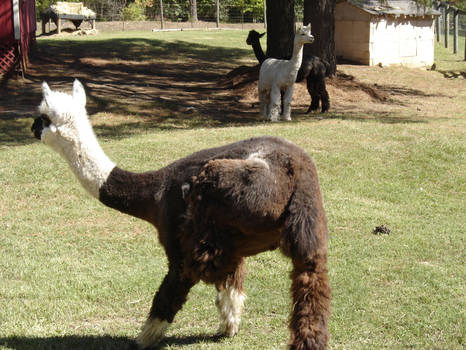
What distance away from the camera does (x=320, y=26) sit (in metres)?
17.7

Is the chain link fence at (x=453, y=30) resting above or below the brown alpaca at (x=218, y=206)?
above

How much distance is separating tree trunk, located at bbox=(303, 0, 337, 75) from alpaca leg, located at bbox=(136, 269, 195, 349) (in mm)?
14187

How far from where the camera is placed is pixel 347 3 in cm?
2355

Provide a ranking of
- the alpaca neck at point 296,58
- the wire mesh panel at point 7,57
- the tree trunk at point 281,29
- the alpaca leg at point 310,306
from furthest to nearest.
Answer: the tree trunk at point 281,29 < the wire mesh panel at point 7,57 < the alpaca neck at point 296,58 < the alpaca leg at point 310,306

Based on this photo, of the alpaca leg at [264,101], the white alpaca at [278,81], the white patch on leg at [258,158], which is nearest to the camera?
the white patch on leg at [258,158]

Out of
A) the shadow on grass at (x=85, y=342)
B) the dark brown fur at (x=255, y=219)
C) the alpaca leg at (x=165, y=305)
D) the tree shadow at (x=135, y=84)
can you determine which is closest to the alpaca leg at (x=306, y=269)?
the dark brown fur at (x=255, y=219)

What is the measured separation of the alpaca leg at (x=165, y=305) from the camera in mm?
4309

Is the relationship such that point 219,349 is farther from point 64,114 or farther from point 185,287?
point 64,114

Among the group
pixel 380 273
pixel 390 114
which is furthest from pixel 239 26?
pixel 380 273

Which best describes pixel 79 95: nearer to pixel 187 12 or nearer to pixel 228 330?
pixel 228 330

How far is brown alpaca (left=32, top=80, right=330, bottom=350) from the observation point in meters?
3.74

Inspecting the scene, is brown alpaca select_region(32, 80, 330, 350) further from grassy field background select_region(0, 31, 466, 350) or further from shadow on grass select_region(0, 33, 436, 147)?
shadow on grass select_region(0, 33, 436, 147)

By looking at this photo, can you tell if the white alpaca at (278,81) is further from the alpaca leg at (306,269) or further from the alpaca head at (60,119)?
the alpaca leg at (306,269)

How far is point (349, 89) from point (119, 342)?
531 inches
